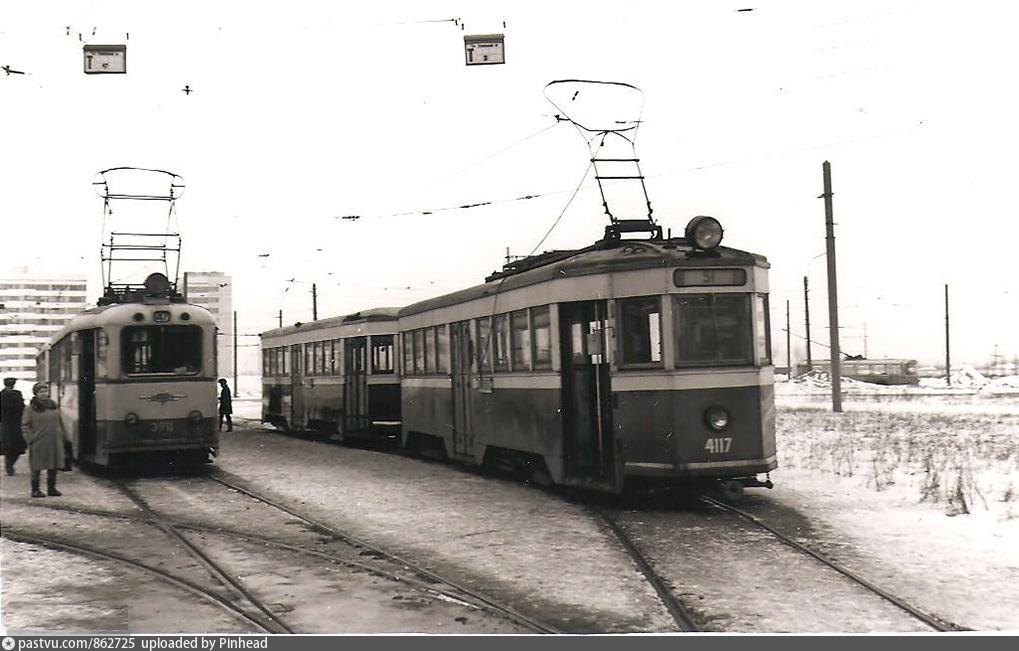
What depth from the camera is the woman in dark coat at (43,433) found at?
11570 millimetres

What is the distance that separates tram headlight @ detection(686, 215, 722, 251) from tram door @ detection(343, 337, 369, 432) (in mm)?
10729

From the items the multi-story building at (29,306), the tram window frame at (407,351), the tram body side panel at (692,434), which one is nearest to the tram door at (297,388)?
the tram window frame at (407,351)

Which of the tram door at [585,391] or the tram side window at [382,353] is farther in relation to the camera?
the tram side window at [382,353]

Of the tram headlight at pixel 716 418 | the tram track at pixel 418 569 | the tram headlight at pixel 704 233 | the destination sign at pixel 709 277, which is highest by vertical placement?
the tram headlight at pixel 704 233

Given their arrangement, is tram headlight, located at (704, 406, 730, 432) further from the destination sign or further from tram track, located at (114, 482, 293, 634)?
tram track, located at (114, 482, 293, 634)

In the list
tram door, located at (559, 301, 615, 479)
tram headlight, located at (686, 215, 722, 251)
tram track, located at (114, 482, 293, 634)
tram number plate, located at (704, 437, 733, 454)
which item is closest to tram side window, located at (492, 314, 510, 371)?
tram door, located at (559, 301, 615, 479)

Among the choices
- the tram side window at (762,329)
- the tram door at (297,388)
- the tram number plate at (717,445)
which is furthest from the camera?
the tram door at (297,388)

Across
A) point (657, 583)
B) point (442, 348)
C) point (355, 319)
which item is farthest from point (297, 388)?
point (657, 583)

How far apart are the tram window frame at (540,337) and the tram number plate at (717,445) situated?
2210 millimetres

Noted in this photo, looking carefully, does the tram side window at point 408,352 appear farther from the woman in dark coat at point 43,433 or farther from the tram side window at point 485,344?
the woman in dark coat at point 43,433

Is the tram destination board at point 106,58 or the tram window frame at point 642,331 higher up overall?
the tram destination board at point 106,58

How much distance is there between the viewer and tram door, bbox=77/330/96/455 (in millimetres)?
14453

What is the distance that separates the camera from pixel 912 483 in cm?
1177

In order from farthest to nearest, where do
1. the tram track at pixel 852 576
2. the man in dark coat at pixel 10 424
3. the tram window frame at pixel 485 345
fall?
1. the man in dark coat at pixel 10 424
2. the tram window frame at pixel 485 345
3. the tram track at pixel 852 576
